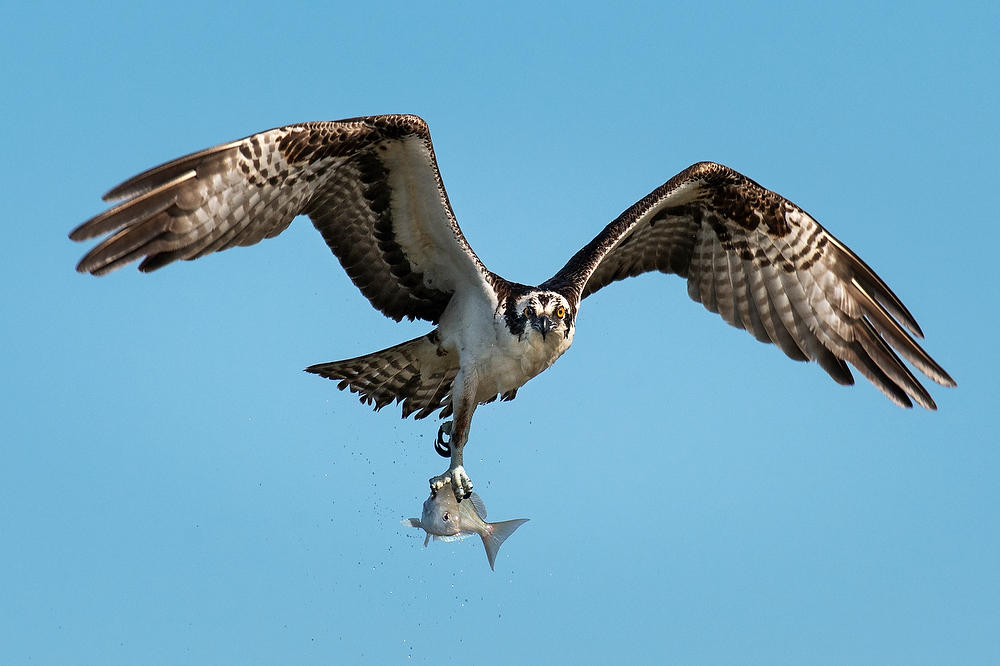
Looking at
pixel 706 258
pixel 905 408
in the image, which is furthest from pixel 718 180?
pixel 905 408

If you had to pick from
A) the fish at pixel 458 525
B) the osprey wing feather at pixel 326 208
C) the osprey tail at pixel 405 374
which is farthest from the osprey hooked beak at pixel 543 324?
the fish at pixel 458 525

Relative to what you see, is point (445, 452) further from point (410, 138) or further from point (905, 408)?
point (905, 408)

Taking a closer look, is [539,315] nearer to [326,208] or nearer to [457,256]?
[457,256]

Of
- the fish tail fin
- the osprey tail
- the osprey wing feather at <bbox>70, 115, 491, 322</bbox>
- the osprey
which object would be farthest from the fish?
the osprey wing feather at <bbox>70, 115, 491, 322</bbox>

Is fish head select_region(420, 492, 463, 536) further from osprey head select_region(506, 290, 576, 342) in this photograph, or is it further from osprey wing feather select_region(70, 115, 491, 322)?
osprey wing feather select_region(70, 115, 491, 322)

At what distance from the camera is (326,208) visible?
10156mm

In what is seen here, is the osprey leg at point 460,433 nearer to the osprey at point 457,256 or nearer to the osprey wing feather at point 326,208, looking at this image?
the osprey at point 457,256

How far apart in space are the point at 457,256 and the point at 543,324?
1.01m

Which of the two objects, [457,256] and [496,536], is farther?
[457,256]

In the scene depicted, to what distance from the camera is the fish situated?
9.91 m

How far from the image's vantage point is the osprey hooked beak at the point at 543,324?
10.1 meters

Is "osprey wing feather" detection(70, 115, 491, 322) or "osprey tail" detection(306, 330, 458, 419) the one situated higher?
"osprey wing feather" detection(70, 115, 491, 322)

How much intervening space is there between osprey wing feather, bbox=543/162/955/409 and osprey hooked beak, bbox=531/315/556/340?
62.2 inches

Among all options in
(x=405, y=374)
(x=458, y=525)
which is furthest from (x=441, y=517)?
(x=405, y=374)
